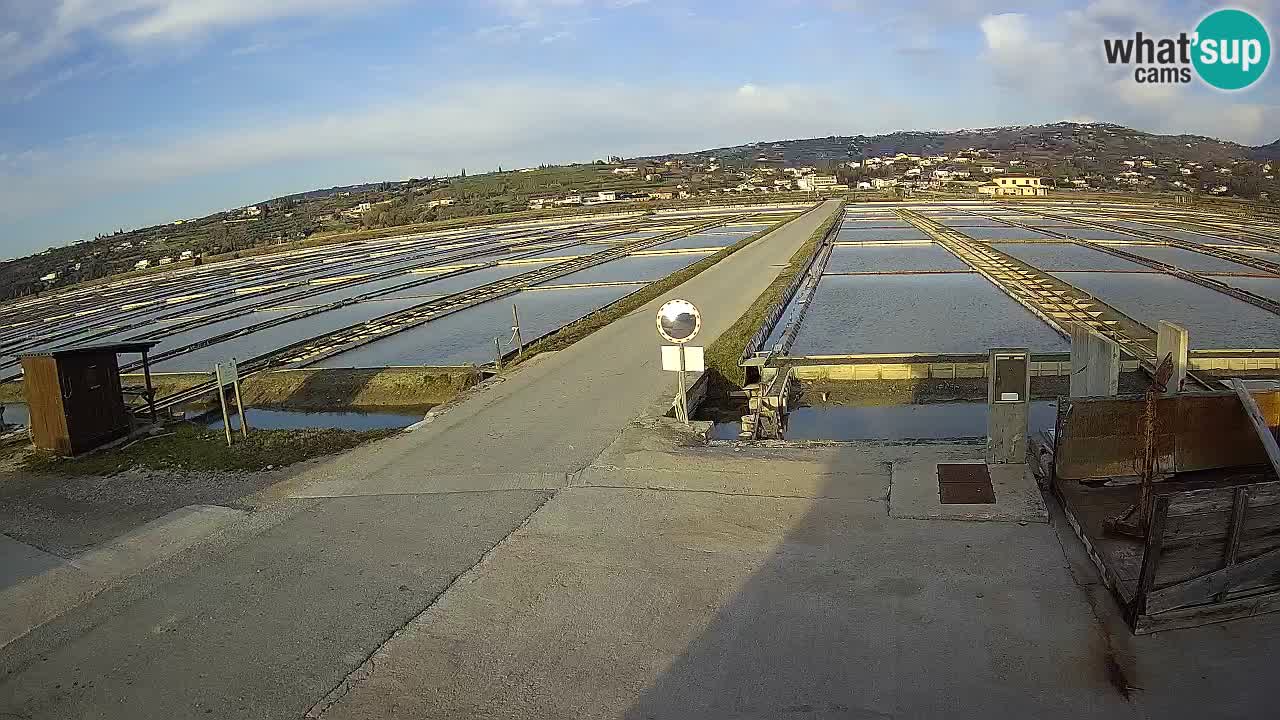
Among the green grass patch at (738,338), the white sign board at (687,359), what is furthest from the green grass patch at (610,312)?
the white sign board at (687,359)

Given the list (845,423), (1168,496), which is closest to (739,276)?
(845,423)

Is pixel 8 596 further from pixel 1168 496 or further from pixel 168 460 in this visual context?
pixel 1168 496

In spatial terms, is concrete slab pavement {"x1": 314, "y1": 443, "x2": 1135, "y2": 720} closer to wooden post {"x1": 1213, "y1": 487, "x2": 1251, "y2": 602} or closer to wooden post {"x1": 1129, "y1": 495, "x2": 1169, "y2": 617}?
wooden post {"x1": 1129, "y1": 495, "x2": 1169, "y2": 617}

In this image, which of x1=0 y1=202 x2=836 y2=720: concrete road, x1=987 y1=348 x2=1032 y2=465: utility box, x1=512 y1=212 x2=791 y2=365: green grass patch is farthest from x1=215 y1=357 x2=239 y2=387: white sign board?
x1=987 y1=348 x2=1032 y2=465: utility box

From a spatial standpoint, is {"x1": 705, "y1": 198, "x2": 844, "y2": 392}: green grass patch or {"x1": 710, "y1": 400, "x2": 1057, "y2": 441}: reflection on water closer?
{"x1": 710, "y1": 400, "x2": 1057, "y2": 441}: reflection on water

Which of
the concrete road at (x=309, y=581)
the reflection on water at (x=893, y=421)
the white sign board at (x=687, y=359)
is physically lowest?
the reflection on water at (x=893, y=421)

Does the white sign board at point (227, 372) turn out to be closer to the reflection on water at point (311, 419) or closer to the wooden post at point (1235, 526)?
the reflection on water at point (311, 419)
